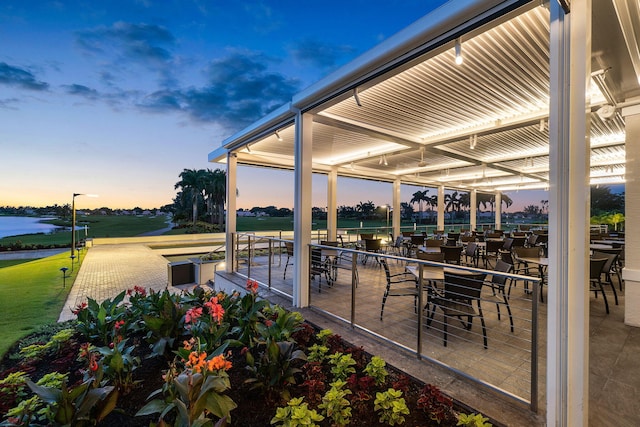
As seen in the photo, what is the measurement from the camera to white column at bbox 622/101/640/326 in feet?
10.4

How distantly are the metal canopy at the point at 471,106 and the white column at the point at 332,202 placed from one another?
2.41 ft

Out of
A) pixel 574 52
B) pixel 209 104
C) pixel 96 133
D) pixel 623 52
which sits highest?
pixel 209 104

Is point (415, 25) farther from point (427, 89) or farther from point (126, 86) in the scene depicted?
point (126, 86)

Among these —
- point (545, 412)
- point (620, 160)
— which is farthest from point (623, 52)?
point (620, 160)

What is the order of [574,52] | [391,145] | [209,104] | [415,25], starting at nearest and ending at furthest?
[574,52] < [415,25] < [391,145] < [209,104]

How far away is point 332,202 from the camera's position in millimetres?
9195

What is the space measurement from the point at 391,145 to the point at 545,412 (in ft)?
18.3

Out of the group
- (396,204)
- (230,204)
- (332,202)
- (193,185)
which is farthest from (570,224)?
(193,185)

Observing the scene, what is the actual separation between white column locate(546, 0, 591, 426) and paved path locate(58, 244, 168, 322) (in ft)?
27.8

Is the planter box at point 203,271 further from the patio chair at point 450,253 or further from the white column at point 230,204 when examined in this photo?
the patio chair at point 450,253

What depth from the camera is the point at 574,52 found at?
5.26 feet

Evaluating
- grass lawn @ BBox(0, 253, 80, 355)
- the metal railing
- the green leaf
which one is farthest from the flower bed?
grass lawn @ BBox(0, 253, 80, 355)

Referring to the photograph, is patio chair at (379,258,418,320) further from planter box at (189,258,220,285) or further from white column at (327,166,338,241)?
planter box at (189,258,220,285)

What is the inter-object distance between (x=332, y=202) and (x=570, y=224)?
767 centimetres
